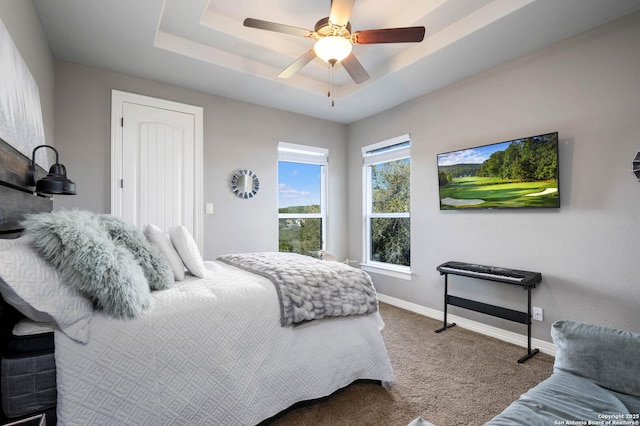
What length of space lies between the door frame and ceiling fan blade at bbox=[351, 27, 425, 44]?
2102 millimetres

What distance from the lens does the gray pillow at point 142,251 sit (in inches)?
62.8

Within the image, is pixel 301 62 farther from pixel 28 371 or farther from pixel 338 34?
pixel 28 371

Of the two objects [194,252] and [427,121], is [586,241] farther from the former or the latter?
[194,252]

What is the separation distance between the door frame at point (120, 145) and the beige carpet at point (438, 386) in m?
2.31

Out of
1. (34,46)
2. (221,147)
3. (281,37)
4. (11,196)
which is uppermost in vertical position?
(281,37)

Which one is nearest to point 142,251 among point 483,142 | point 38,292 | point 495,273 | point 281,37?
point 38,292

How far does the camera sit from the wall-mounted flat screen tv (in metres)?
2.57

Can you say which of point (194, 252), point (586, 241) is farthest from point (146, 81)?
point (586, 241)

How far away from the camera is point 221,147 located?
144 inches

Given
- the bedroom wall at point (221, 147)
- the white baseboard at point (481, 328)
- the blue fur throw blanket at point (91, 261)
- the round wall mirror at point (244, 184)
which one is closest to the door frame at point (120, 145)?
the bedroom wall at point (221, 147)

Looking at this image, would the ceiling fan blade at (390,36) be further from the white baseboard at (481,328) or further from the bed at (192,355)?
the white baseboard at (481,328)

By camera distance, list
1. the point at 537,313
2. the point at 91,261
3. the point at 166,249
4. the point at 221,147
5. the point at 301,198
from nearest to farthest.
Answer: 1. the point at 91,261
2. the point at 166,249
3. the point at 537,313
4. the point at 221,147
5. the point at 301,198

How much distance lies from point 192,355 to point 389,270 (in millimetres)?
3082

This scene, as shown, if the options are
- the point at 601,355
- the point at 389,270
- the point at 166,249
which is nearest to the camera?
the point at 601,355
